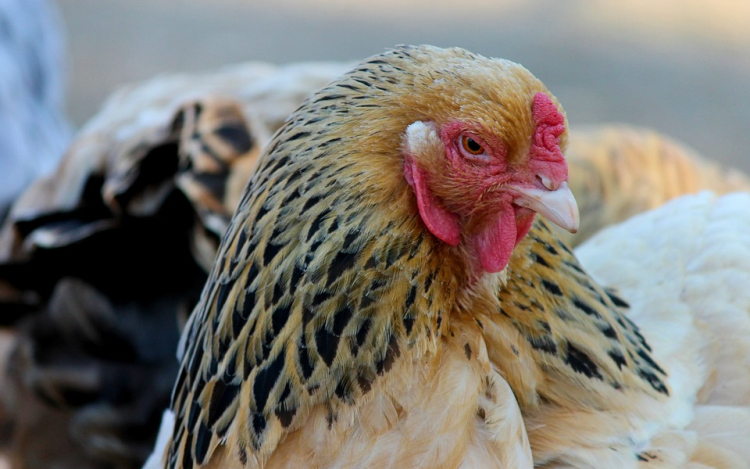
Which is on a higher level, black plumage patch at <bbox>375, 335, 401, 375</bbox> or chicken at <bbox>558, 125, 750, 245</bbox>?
black plumage patch at <bbox>375, 335, 401, 375</bbox>

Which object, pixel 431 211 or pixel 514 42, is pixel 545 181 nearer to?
pixel 431 211

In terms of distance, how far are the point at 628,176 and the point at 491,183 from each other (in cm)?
213

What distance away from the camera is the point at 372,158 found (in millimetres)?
1439

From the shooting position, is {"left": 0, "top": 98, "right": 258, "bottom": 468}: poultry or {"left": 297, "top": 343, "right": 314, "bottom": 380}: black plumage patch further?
{"left": 0, "top": 98, "right": 258, "bottom": 468}: poultry

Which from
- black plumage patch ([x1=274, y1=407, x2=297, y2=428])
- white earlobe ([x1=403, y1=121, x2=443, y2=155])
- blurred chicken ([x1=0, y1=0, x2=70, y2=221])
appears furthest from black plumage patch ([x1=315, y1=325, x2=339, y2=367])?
blurred chicken ([x1=0, y1=0, x2=70, y2=221])

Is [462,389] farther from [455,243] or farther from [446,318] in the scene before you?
[455,243]

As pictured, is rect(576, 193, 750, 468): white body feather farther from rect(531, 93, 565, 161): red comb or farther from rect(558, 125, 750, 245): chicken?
rect(558, 125, 750, 245): chicken

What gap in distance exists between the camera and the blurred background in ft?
22.7

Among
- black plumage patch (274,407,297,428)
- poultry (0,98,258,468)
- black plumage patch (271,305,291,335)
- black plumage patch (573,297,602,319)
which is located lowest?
poultry (0,98,258,468)

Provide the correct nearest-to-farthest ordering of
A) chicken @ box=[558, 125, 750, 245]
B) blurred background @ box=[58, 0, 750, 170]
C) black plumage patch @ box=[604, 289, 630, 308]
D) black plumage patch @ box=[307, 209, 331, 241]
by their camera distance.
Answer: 1. black plumage patch @ box=[307, 209, 331, 241]
2. black plumage patch @ box=[604, 289, 630, 308]
3. chicken @ box=[558, 125, 750, 245]
4. blurred background @ box=[58, 0, 750, 170]

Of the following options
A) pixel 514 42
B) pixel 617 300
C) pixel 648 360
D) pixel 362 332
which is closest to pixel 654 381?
pixel 648 360

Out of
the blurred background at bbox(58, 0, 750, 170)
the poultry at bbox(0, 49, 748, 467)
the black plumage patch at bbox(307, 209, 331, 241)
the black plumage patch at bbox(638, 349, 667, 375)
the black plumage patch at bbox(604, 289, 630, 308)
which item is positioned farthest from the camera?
the blurred background at bbox(58, 0, 750, 170)

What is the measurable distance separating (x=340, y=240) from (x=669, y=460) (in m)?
0.76

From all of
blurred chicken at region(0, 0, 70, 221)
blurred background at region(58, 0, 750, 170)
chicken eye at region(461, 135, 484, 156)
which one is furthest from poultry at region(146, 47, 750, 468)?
blurred background at region(58, 0, 750, 170)
